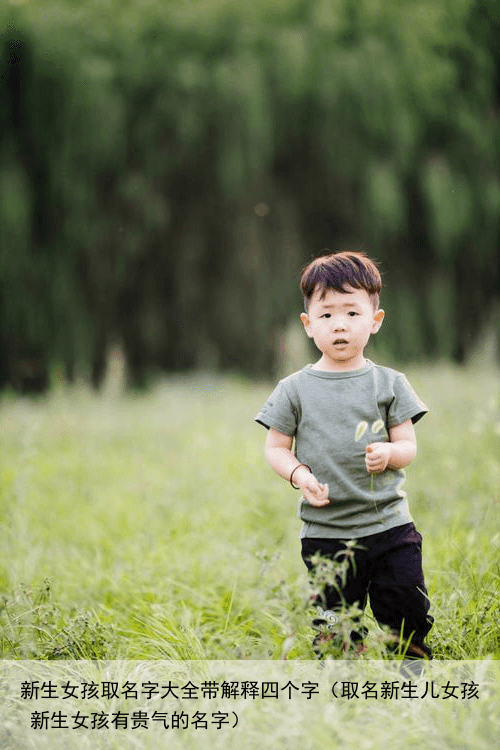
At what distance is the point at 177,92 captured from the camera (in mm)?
8148

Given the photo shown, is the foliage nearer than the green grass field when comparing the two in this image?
No

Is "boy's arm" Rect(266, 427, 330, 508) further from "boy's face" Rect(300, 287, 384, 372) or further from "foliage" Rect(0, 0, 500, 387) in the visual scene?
"foliage" Rect(0, 0, 500, 387)

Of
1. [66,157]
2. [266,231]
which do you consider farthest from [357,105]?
[66,157]

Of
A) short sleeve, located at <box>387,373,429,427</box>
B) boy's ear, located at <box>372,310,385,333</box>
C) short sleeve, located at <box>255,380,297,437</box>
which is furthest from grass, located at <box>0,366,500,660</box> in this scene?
boy's ear, located at <box>372,310,385,333</box>

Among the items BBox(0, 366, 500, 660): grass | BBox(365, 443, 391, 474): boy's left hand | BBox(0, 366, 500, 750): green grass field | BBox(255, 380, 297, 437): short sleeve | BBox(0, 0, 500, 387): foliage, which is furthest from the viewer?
BBox(0, 0, 500, 387): foliage

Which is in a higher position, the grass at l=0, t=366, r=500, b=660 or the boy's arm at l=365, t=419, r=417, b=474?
the boy's arm at l=365, t=419, r=417, b=474

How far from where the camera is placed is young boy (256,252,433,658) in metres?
1.76

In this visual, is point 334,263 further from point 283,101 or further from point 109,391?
point 283,101

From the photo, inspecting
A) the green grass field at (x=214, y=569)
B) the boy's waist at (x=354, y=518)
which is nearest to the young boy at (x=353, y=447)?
the boy's waist at (x=354, y=518)

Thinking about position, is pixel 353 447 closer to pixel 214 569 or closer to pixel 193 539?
pixel 214 569

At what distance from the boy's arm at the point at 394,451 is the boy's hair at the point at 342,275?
0.33 m

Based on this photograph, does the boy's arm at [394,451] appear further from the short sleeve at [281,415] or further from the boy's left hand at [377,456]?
the short sleeve at [281,415]

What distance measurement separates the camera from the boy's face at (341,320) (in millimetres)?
1770

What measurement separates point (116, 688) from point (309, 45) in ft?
25.6
